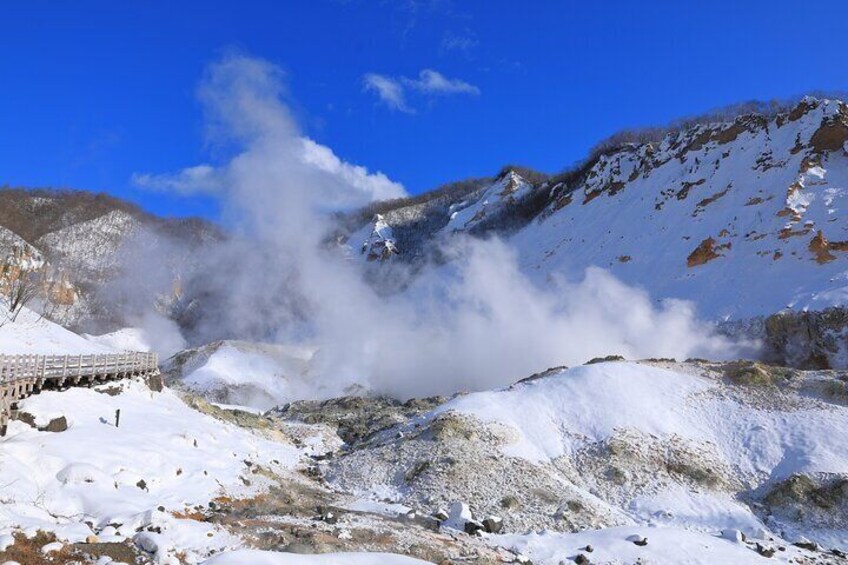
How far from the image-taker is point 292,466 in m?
30.4

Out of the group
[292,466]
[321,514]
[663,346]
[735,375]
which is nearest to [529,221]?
[663,346]

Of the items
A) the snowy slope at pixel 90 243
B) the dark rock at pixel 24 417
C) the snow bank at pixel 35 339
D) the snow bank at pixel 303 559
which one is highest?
the snowy slope at pixel 90 243

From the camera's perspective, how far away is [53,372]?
2339 centimetres

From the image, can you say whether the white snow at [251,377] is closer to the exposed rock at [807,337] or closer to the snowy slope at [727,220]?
the snowy slope at [727,220]

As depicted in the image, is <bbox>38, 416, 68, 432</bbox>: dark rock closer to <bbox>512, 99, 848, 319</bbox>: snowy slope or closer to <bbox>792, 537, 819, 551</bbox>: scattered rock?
<bbox>792, 537, 819, 551</bbox>: scattered rock

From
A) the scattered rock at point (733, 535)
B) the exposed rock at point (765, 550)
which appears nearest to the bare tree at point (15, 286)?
the scattered rock at point (733, 535)

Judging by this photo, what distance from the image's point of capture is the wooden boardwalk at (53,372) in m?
19.2

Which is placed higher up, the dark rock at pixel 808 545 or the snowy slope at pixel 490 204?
the snowy slope at pixel 490 204

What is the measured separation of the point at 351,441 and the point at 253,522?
25.0m

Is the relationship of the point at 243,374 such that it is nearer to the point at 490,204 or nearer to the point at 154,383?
the point at 154,383

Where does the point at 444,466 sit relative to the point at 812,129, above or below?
below

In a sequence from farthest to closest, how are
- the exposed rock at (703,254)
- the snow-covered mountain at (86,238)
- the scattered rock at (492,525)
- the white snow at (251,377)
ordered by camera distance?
the snow-covered mountain at (86,238)
the white snow at (251,377)
the exposed rock at (703,254)
the scattered rock at (492,525)

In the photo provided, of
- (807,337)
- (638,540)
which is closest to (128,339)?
(807,337)

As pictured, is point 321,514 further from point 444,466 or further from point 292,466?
point 292,466
